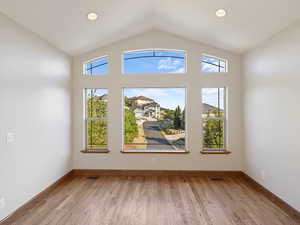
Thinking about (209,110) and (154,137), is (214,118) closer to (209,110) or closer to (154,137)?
(209,110)

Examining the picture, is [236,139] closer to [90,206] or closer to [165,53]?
[165,53]

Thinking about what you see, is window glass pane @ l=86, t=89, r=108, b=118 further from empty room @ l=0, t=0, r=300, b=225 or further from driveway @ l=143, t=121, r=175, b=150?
driveway @ l=143, t=121, r=175, b=150

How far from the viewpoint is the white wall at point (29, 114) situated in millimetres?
2447

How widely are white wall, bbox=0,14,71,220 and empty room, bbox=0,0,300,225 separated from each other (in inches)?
0.7

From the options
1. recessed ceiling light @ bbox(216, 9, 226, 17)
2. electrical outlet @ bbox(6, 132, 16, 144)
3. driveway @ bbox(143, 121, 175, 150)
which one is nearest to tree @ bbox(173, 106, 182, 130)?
driveway @ bbox(143, 121, 175, 150)

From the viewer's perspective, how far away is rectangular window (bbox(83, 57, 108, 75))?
4.38 meters

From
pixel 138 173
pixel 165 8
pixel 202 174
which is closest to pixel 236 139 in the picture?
pixel 202 174

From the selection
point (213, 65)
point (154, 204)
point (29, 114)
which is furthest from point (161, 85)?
point (29, 114)

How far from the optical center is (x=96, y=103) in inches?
173

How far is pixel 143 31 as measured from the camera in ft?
13.8

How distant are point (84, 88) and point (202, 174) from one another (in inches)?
129

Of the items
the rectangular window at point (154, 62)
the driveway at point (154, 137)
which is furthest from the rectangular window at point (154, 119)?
the rectangular window at point (154, 62)

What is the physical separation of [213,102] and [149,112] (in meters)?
1.48

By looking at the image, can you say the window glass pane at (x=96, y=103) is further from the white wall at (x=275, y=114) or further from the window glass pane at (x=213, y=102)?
the white wall at (x=275, y=114)
